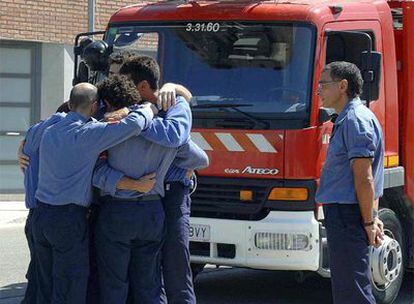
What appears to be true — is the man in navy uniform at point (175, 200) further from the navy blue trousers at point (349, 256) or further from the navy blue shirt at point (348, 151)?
the navy blue trousers at point (349, 256)

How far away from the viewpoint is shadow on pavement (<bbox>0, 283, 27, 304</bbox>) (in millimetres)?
7831

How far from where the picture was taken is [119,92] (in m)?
5.50

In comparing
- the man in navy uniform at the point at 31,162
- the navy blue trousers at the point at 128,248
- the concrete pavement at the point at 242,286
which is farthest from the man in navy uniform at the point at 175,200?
the concrete pavement at the point at 242,286

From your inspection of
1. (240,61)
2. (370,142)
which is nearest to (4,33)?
(240,61)

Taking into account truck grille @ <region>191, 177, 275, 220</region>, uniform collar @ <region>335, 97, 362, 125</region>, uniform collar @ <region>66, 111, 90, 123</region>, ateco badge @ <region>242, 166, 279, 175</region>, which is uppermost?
uniform collar @ <region>335, 97, 362, 125</region>

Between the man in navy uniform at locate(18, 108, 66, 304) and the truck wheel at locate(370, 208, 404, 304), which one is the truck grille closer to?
the truck wheel at locate(370, 208, 404, 304)

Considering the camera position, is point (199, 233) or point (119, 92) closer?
point (119, 92)

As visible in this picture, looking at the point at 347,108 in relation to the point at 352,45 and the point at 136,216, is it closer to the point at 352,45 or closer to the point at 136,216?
the point at 136,216

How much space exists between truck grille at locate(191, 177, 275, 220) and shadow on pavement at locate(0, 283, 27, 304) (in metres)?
1.81

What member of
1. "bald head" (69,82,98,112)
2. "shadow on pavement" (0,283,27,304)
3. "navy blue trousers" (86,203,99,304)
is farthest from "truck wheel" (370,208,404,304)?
"shadow on pavement" (0,283,27,304)

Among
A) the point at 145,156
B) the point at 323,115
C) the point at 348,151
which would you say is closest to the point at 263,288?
the point at 323,115

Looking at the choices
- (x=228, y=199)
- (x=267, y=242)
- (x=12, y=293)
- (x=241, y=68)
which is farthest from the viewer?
(x=12, y=293)

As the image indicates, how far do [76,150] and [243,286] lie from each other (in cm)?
411

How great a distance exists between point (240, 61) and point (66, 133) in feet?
8.32
